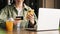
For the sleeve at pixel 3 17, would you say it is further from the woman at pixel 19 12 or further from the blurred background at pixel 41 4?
the blurred background at pixel 41 4

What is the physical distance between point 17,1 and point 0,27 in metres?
0.35

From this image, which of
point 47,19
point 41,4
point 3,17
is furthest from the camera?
point 41,4

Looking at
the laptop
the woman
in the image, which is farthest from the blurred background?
the laptop

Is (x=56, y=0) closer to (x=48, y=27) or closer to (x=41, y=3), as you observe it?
(x=41, y=3)

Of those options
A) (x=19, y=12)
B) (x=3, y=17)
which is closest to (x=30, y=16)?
(x=19, y=12)

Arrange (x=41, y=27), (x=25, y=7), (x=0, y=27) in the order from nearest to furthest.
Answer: (x=41, y=27), (x=0, y=27), (x=25, y=7)

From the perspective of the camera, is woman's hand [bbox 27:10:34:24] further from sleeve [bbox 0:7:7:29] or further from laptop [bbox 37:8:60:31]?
laptop [bbox 37:8:60:31]

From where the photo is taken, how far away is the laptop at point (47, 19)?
4.30 feet

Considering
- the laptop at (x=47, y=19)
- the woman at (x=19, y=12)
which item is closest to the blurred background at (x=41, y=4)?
the woman at (x=19, y=12)

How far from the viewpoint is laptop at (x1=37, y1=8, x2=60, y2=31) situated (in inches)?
51.6

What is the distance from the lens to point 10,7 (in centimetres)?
170

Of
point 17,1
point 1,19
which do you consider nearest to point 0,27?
point 1,19

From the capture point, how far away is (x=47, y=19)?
4.39ft

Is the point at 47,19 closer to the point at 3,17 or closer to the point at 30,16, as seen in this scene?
the point at 30,16
